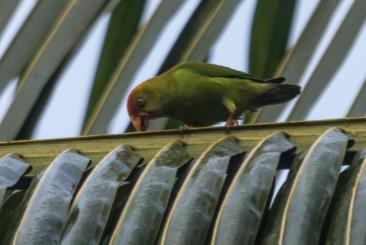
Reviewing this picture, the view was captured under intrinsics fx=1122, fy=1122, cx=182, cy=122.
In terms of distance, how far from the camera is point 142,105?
3781 mm

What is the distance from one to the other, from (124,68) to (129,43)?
148mm

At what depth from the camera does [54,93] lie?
8.93 feet

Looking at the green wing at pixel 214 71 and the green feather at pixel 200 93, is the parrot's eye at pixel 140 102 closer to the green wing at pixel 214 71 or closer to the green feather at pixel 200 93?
the green feather at pixel 200 93

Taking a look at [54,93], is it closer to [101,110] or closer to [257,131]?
[101,110]

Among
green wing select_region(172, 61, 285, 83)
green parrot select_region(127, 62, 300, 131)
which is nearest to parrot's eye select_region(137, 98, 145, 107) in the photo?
green parrot select_region(127, 62, 300, 131)

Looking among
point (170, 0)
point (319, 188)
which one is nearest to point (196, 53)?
point (170, 0)

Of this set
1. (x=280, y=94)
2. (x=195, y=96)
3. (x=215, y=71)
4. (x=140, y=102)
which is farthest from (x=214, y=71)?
(x=280, y=94)

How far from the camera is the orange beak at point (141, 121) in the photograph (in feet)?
12.2

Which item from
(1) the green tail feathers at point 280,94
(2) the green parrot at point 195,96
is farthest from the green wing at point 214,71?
(1) the green tail feathers at point 280,94

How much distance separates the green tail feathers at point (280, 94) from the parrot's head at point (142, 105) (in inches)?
14.8

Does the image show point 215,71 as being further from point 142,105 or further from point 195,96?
point 142,105

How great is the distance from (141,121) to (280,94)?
53 centimetres

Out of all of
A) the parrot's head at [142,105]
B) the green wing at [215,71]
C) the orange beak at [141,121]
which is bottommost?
the orange beak at [141,121]

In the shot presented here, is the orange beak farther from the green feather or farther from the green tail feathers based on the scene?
the green tail feathers
